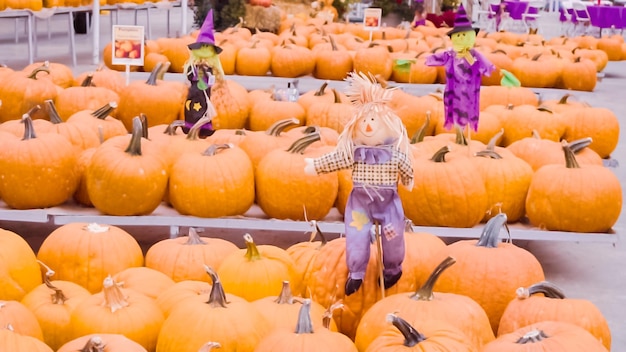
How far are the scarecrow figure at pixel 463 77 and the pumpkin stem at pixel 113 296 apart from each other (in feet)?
8.05

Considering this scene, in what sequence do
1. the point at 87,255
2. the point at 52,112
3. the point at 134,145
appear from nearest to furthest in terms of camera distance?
1. the point at 87,255
2. the point at 134,145
3. the point at 52,112

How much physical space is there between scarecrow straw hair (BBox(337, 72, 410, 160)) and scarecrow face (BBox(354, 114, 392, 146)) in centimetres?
1

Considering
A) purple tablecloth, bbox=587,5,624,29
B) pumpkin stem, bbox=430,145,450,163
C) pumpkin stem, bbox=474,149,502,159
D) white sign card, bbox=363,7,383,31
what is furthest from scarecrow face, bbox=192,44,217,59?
purple tablecloth, bbox=587,5,624,29

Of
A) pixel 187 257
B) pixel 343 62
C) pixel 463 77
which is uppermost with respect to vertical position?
pixel 463 77

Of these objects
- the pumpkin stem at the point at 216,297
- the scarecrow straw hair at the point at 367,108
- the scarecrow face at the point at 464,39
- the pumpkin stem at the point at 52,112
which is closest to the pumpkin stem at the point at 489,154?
the scarecrow face at the point at 464,39

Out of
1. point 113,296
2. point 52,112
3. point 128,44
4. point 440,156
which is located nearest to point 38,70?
point 128,44

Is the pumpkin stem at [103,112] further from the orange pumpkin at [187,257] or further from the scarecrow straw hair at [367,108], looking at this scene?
the scarecrow straw hair at [367,108]

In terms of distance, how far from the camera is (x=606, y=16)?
18172 mm

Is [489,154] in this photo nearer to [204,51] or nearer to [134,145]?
[204,51]

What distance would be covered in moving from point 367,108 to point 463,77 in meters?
1.95

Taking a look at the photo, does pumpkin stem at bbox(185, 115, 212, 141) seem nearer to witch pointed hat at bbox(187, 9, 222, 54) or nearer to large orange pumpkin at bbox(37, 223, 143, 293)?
witch pointed hat at bbox(187, 9, 222, 54)

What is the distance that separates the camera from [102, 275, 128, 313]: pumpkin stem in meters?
2.43

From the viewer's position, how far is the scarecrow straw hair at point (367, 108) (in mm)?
2689

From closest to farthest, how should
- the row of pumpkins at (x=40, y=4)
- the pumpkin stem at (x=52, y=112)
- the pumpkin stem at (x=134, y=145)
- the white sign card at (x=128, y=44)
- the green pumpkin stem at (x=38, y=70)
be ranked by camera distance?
the pumpkin stem at (x=134, y=145) < the pumpkin stem at (x=52, y=112) < the green pumpkin stem at (x=38, y=70) < the white sign card at (x=128, y=44) < the row of pumpkins at (x=40, y=4)
